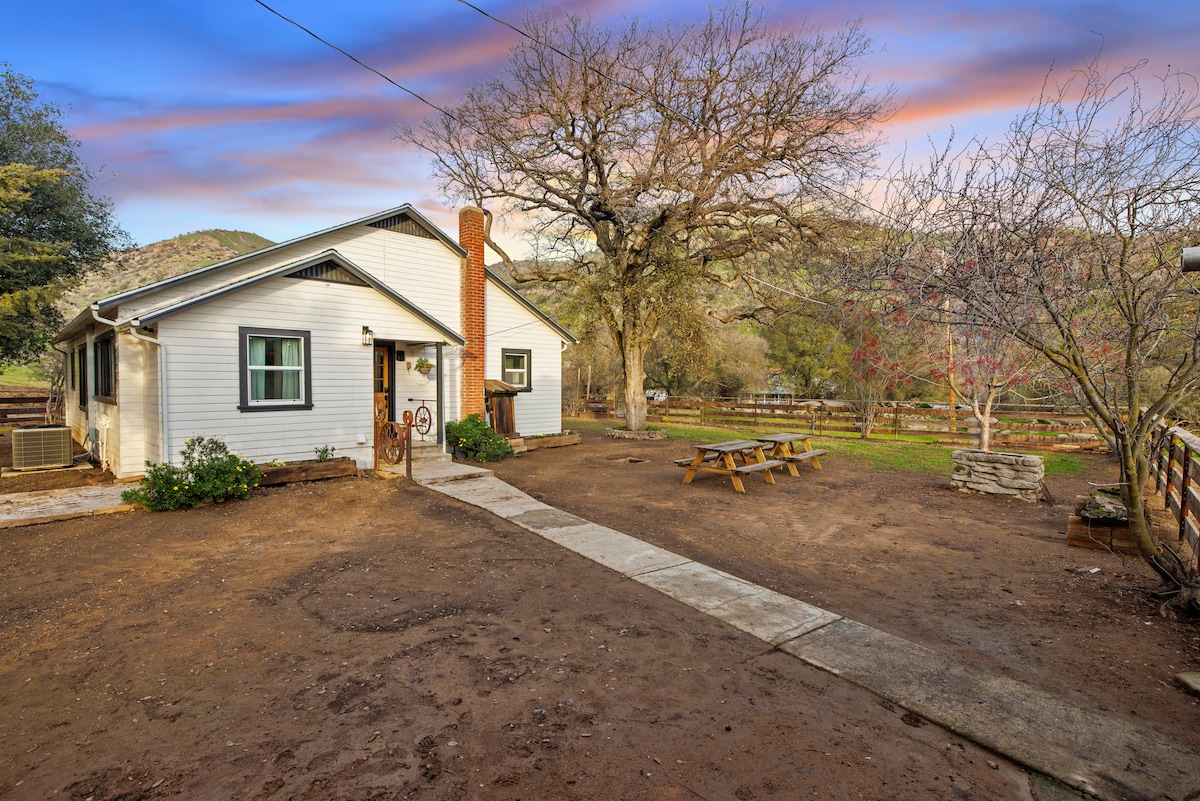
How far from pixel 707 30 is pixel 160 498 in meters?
17.6

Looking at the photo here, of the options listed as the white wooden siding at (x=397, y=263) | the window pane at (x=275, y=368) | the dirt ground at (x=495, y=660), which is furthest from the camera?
the white wooden siding at (x=397, y=263)

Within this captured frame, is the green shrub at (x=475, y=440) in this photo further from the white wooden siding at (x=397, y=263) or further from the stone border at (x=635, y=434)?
the stone border at (x=635, y=434)

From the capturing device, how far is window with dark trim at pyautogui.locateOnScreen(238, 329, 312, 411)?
9.40 m

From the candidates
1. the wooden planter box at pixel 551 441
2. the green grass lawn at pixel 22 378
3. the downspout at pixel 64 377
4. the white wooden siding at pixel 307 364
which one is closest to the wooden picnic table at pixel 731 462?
the wooden planter box at pixel 551 441

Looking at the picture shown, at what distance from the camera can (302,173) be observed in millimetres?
16266

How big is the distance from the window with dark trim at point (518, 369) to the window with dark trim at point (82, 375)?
9320 mm

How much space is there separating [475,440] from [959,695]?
10.8 metres

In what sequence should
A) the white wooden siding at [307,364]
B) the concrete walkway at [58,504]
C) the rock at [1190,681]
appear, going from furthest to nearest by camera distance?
1. the white wooden siding at [307,364]
2. the concrete walkway at [58,504]
3. the rock at [1190,681]

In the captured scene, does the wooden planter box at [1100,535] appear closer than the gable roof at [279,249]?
Yes

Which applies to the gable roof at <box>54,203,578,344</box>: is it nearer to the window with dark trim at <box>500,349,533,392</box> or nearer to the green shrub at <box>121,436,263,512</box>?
the window with dark trim at <box>500,349,533,392</box>

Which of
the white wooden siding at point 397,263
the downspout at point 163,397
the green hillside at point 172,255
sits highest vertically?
the green hillside at point 172,255

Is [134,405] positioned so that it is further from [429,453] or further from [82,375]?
[82,375]

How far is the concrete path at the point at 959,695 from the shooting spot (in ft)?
8.87

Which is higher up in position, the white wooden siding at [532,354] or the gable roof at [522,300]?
the gable roof at [522,300]
